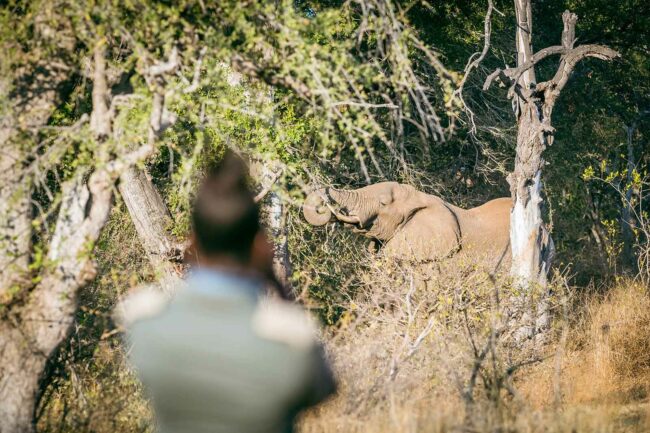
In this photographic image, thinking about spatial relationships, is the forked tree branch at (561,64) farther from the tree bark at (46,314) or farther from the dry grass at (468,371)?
the tree bark at (46,314)

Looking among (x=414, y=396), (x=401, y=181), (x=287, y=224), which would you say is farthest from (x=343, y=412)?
(x=401, y=181)

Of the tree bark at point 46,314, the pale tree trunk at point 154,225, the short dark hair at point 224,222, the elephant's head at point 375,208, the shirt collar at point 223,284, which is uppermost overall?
the short dark hair at point 224,222

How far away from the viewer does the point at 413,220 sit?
13.5m

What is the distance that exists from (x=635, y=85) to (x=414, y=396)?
12483 millimetres

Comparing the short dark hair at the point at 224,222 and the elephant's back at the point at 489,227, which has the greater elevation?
the short dark hair at the point at 224,222

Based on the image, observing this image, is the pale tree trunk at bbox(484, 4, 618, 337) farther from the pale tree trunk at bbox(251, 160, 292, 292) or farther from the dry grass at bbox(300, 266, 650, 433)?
the pale tree trunk at bbox(251, 160, 292, 292)

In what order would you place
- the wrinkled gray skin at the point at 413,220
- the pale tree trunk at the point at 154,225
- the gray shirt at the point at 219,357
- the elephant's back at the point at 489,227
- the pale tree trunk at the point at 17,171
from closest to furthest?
the gray shirt at the point at 219,357 → the pale tree trunk at the point at 17,171 → the pale tree trunk at the point at 154,225 → the wrinkled gray skin at the point at 413,220 → the elephant's back at the point at 489,227

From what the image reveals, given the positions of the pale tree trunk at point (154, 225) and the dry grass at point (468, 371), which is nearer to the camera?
the dry grass at point (468, 371)

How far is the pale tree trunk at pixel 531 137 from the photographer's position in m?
12.4

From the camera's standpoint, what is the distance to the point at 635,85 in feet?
59.7

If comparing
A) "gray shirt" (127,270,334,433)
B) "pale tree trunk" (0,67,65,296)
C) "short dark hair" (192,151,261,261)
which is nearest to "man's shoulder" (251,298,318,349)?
"gray shirt" (127,270,334,433)

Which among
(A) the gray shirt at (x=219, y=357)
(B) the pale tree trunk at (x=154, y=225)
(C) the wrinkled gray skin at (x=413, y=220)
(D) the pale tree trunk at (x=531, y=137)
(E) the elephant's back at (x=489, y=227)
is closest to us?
(A) the gray shirt at (x=219, y=357)

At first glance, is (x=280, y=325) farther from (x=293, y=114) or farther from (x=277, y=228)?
(x=277, y=228)

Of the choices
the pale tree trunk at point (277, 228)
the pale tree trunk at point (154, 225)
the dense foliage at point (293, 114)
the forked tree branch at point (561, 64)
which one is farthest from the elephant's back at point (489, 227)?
the pale tree trunk at point (154, 225)
